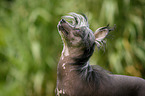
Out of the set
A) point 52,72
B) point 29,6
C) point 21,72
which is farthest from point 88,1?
point 21,72

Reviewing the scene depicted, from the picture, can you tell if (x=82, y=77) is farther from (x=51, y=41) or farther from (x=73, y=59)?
(x=51, y=41)

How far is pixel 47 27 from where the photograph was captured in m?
3.12

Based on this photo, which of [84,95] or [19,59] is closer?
[84,95]

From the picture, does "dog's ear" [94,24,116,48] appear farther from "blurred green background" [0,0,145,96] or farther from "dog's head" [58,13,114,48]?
"blurred green background" [0,0,145,96]

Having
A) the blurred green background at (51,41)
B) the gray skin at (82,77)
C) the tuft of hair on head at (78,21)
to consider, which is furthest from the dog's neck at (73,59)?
the blurred green background at (51,41)

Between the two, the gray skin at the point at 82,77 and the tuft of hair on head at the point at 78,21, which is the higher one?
the tuft of hair on head at the point at 78,21

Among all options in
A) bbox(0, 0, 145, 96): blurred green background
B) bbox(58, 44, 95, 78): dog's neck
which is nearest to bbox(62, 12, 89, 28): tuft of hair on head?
bbox(58, 44, 95, 78): dog's neck

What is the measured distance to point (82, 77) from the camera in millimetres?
903

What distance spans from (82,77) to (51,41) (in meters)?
2.28

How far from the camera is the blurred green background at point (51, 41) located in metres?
2.76

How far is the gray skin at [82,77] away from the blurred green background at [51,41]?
1755 mm

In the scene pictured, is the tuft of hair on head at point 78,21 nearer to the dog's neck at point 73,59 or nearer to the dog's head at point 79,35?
the dog's head at point 79,35

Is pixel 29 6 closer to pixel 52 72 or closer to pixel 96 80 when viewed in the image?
pixel 52 72

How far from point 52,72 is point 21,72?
1.41ft
